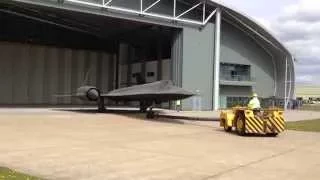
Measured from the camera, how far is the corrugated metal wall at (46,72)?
208ft

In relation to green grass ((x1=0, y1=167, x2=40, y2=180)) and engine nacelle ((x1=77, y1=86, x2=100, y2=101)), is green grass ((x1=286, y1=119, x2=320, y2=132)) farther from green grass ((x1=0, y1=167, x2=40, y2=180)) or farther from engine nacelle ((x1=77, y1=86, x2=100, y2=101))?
green grass ((x1=0, y1=167, x2=40, y2=180))

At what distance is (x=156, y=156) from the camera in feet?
47.6

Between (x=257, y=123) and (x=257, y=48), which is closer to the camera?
(x=257, y=123)

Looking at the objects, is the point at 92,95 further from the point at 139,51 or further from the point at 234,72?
the point at 234,72

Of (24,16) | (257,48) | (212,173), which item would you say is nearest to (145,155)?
(212,173)

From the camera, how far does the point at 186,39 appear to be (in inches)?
2085

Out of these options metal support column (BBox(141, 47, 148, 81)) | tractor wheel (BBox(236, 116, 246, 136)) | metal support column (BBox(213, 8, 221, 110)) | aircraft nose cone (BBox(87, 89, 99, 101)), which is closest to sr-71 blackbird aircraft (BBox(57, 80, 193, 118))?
aircraft nose cone (BBox(87, 89, 99, 101))

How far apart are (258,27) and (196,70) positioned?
1207cm

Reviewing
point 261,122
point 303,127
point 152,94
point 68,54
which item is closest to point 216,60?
point 152,94

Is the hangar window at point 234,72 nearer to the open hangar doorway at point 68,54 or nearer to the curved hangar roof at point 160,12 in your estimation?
the curved hangar roof at point 160,12

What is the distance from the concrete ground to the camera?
37.8 feet

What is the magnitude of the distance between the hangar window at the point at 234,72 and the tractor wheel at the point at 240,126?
3574 centimetres

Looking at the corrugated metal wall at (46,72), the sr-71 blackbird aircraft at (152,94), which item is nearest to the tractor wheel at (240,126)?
the sr-71 blackbird aircraft at (152,94)

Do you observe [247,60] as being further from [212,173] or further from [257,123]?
[212,173]
